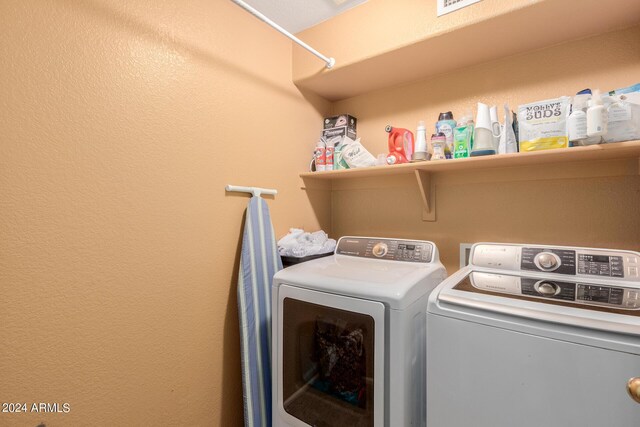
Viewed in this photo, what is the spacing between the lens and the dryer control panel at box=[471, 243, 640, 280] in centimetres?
104

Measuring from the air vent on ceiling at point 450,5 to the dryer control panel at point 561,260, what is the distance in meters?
1.15

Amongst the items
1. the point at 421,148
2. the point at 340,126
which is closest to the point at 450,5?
the point at 421,148

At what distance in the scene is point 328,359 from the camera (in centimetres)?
134

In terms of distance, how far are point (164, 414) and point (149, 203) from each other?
37.2 inches

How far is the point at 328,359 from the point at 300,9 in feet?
6.48

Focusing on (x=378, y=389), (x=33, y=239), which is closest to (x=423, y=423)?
(x=378, y=389)

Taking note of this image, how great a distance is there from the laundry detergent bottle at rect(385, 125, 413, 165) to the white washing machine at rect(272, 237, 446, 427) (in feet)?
1.72

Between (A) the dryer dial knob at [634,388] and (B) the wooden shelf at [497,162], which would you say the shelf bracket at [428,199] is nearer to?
(B) the wooden shelf at [497,162]

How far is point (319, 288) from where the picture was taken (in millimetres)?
1191

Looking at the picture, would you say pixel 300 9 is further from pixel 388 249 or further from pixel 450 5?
pixel 388 249

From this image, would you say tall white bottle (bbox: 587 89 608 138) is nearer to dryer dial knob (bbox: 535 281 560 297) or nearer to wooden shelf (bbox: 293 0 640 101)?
wooden shelf (bbox: 293 0 640 101)

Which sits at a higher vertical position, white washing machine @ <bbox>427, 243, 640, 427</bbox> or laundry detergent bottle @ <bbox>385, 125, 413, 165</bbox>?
laundry detergent bottle @ <bbox>385, 125, 413, 165</bbox>

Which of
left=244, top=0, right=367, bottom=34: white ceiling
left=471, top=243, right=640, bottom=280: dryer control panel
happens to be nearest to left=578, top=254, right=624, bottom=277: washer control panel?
left=471, top=243, right=640, bottom=280: dryer control panel

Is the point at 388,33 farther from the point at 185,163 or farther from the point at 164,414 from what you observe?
the point at 164,414
